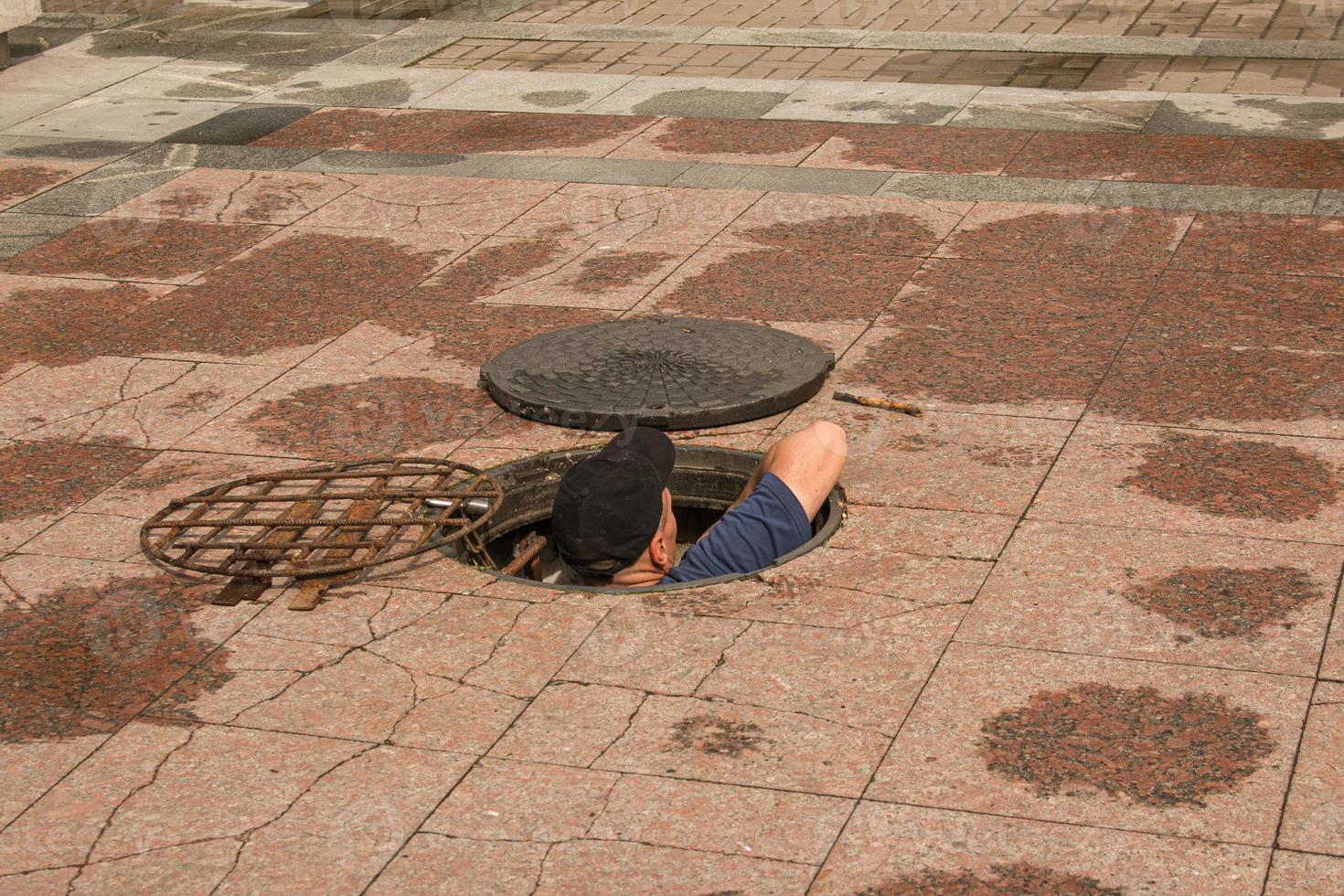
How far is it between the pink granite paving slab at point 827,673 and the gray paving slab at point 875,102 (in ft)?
19.4

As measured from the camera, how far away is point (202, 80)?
11.7m

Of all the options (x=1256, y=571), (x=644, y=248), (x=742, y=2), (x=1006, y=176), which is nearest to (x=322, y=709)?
(x=1256, y=571)

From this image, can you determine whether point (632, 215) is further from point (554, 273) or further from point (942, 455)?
point (942, 455)

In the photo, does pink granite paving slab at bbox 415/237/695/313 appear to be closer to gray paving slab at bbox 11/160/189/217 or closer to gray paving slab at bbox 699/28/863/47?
gray paving slab at bbox 11/160/189/217

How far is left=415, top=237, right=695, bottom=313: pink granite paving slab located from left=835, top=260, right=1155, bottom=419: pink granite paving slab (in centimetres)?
119

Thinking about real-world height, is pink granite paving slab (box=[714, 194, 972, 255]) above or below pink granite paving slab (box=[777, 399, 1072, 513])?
above

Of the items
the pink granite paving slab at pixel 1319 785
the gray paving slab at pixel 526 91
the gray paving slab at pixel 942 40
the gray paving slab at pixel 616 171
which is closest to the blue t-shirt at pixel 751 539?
the pink granite paving slab at pixel 1319 785

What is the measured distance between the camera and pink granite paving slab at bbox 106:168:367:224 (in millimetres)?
8781

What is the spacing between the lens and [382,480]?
18.2 ft

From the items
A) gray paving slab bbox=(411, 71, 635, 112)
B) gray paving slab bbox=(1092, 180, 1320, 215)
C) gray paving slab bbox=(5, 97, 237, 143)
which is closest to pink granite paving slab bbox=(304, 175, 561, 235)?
gray paving slab bbox=(411, 71, 635, 112)

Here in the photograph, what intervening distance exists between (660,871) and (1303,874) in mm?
1440

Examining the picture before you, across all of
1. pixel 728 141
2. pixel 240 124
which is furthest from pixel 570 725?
pixel 240 124

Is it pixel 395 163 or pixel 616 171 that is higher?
pixel 395 163

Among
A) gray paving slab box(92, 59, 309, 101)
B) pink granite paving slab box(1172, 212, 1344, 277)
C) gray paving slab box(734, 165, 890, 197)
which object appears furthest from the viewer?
gray paving slab box(92, 59, 309, 101)
